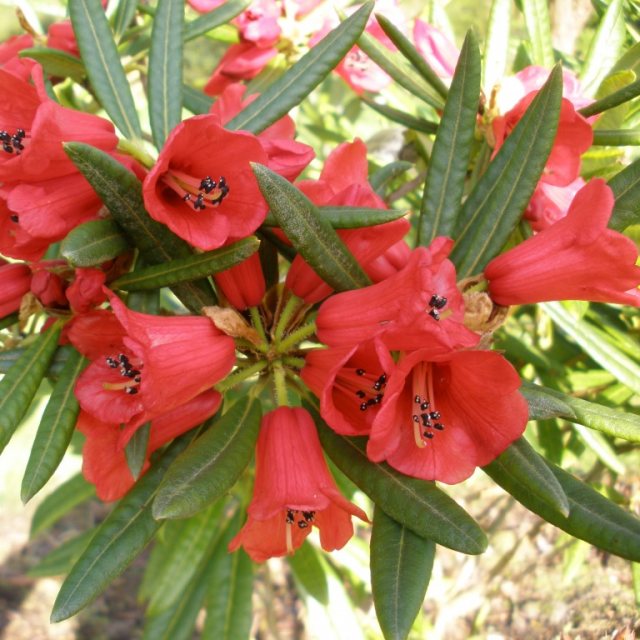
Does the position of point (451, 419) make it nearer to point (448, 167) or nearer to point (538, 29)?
point (448, 167)

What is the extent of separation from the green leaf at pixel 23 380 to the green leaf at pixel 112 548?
0.60ft

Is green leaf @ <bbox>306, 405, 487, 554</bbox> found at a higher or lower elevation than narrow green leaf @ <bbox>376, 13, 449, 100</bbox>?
lower

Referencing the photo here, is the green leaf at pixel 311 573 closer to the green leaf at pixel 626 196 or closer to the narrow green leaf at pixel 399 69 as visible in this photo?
the narrow green leaf at pixel 399 69

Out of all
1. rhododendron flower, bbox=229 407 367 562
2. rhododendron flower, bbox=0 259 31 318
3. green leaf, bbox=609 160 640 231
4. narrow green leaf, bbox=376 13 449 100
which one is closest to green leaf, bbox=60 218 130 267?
rhododendron flower, bbox=0 259 31 318

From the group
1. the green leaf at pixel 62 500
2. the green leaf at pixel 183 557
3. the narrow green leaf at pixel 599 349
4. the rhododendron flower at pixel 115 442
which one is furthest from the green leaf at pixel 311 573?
the rhododendron flower at pixel 115 442

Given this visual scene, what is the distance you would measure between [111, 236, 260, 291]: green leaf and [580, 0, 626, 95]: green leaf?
0.91m

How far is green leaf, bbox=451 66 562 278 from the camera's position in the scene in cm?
108

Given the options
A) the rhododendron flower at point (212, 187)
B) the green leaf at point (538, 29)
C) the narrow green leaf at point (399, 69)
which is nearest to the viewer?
the rhododendron flower at point (212, 187)

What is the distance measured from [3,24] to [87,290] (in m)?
4.90

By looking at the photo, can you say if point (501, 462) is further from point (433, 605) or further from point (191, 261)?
point (433, 605)

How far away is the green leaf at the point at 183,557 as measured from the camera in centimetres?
204

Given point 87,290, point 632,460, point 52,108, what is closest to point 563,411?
point 87,290

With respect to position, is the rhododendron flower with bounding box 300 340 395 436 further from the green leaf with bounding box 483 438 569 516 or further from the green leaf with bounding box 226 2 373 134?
the green leaf with bounding box 226 2 373 134

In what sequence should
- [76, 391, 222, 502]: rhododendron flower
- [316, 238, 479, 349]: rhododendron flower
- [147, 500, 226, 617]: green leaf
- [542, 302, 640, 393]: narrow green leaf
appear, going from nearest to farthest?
1. [316, 238, 479, 349]: rhododendron flower
2. [76, 391, 222, 502]: rhododendron flower
3. [542, 302, 640, 393]: narrow green leaf
4. [147, 500, 226, 617]: green leaf
